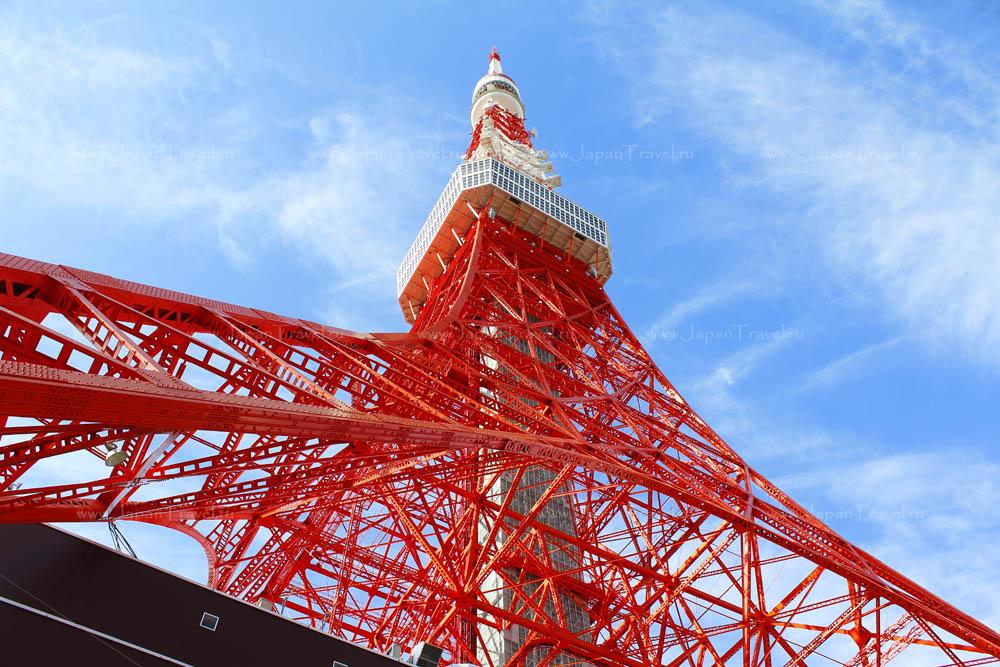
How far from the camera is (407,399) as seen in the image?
12.6 metres

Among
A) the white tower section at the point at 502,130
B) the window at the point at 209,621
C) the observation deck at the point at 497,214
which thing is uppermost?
A: the white tower section at the point at 502,130

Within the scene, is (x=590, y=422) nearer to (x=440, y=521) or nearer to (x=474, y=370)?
(x=474, y=370)

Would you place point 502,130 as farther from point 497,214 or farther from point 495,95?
point 497,214

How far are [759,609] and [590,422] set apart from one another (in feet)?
16.1

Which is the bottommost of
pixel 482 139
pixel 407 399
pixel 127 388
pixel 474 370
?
pixel 127 388

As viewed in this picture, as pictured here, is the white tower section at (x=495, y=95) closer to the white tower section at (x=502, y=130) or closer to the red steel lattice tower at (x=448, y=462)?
the white tower section at (x=502, y=130)

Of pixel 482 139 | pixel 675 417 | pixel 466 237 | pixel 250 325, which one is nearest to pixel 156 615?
pixel 250 325

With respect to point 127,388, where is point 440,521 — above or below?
above

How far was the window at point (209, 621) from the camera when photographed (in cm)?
1063

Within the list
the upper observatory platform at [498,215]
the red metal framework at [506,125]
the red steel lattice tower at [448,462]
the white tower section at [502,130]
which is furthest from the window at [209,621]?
the red metal framework at [506,125]

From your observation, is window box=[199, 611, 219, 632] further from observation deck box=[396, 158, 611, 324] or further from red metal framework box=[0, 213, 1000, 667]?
observation deck box=[396, 158, 611, 324]

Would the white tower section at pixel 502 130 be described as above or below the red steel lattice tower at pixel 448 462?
above

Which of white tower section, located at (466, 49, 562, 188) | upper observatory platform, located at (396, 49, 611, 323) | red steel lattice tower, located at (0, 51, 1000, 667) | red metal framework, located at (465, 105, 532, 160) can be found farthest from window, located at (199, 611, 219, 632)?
red metal framework, located at (465, 105, 532, 160)

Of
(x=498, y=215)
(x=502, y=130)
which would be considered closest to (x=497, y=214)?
(x=498, y=215)
